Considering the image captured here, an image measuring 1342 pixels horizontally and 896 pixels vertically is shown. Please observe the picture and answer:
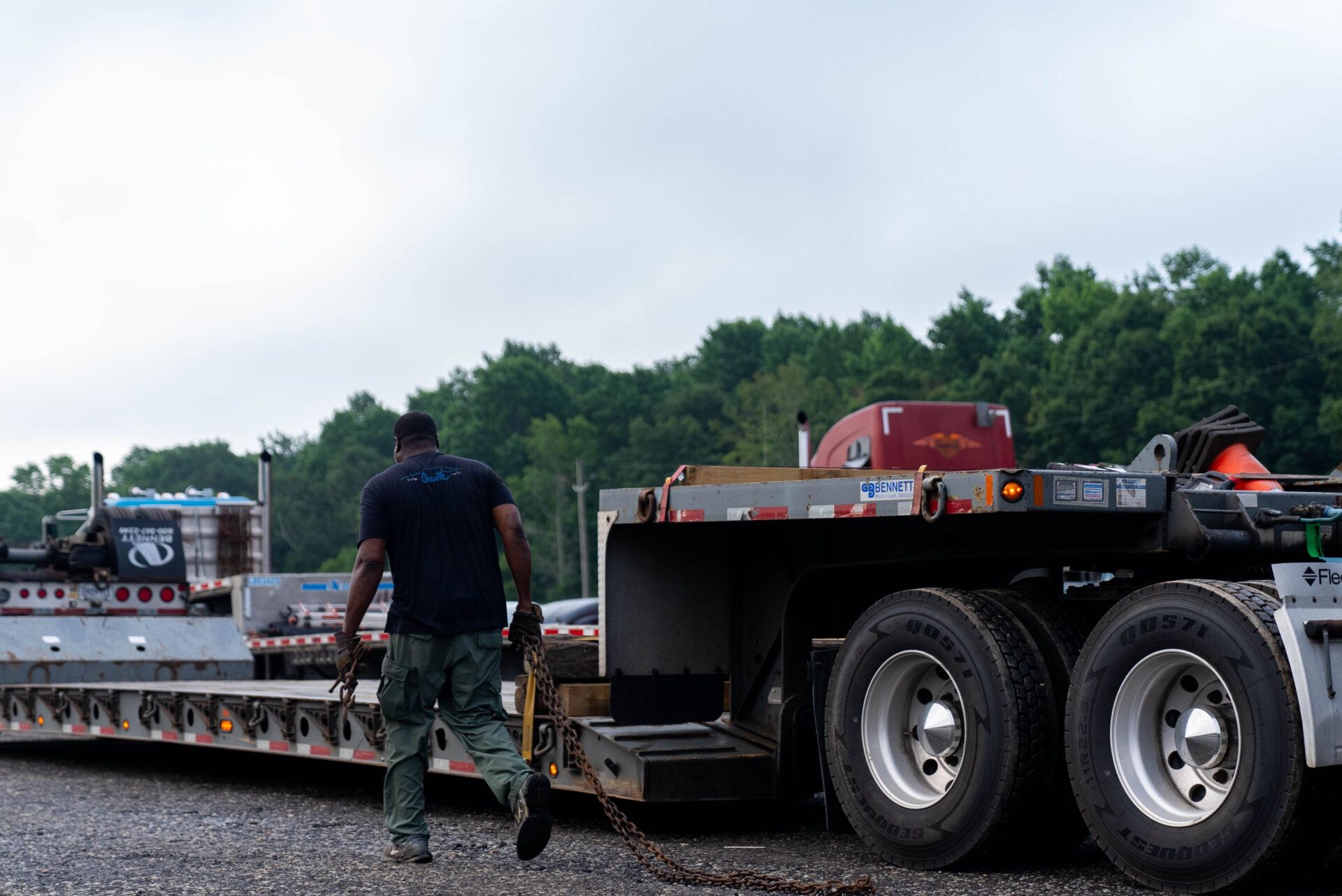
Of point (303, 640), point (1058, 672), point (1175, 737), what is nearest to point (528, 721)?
point (1058, 672)

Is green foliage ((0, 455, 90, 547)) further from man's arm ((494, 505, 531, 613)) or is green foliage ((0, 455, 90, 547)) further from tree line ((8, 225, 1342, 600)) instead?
man's arm ((494, 505, 531, 613))

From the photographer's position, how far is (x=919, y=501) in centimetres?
560

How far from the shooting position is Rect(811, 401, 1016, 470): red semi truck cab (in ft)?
42.1

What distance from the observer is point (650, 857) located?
641 centimetres

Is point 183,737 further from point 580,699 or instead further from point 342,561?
point 342,561

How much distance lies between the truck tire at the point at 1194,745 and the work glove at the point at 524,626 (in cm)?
216

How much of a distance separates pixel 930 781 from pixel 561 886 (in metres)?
1.43

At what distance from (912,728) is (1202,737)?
1.28 m

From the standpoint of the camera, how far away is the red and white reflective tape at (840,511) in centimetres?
588

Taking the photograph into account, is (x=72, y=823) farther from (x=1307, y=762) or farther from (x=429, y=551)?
(x=1307, y=762)

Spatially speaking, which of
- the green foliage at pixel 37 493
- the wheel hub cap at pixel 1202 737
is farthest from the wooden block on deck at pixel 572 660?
the green foliage at pixel 37 493

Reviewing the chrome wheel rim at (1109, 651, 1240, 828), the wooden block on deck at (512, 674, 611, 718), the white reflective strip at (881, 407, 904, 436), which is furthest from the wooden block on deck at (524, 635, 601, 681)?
the white reflective strip at (881, 407, 904, 436)

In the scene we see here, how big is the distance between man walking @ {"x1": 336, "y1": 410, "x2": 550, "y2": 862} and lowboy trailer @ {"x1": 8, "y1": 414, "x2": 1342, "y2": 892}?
2.38ft

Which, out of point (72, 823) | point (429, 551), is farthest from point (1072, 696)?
point (72, 823)
